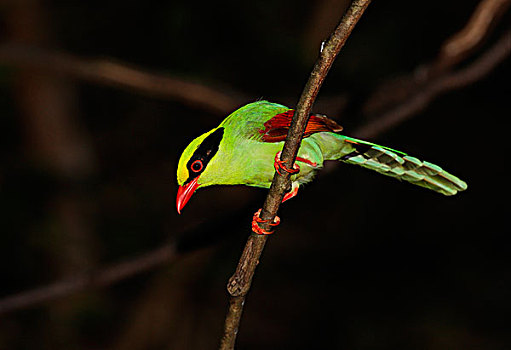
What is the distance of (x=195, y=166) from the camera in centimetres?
283

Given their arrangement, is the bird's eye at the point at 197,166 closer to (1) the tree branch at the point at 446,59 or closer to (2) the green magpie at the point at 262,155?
(2) the green magpie at the point at 262,155

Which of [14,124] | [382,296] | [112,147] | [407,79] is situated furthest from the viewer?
[112,147]

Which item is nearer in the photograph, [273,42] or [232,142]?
[232,142]

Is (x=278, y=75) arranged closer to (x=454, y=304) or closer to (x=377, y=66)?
(x=377, y=66)

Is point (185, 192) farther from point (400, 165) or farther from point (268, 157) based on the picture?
point (400, 165)

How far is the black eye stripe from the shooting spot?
2.82 metres

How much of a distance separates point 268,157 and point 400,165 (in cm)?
73

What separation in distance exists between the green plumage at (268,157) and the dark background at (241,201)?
239 centimetres

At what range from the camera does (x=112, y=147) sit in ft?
27.6

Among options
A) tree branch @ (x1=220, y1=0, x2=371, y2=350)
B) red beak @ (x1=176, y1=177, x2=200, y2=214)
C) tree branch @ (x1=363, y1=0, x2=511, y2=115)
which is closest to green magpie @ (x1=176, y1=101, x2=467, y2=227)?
red beak @ (x1=176, y1=177, x2=200, y2=214)

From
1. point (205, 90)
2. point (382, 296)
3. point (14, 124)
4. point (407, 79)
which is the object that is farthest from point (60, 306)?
point (407, 79)

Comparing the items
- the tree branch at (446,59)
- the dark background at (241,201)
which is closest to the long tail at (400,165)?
the tree branch at (446,59)

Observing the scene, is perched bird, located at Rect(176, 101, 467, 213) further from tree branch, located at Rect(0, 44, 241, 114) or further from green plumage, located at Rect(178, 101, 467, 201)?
tree branch, located at Rect(0, 44, 241, 114)

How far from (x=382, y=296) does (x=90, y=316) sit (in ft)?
12.3
